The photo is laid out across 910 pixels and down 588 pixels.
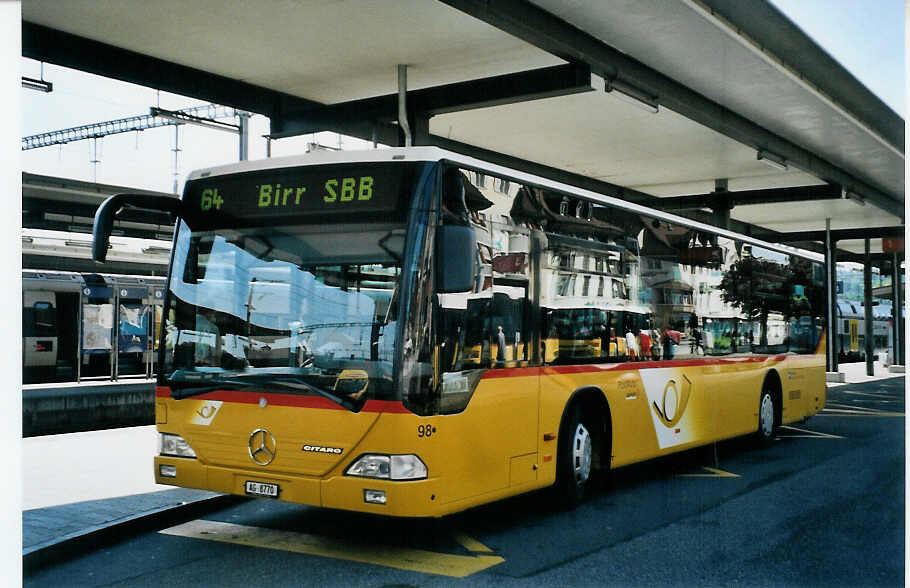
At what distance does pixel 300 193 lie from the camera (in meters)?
6.90

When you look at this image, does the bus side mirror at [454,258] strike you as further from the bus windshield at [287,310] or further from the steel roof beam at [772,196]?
the steel roof beam at [772,196]

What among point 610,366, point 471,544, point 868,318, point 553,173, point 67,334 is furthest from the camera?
A: point 868,318

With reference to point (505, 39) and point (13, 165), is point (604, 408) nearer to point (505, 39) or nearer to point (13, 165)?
point (505, 39)

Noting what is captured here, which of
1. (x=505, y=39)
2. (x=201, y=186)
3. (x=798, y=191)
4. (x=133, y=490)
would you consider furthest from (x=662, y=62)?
(x=798, y=191)

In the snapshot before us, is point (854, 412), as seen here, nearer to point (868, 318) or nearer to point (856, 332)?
point (868, 318)

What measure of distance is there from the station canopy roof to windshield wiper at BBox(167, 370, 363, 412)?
4.24 meters

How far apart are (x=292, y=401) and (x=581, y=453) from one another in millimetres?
3063

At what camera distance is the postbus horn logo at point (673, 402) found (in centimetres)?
1004

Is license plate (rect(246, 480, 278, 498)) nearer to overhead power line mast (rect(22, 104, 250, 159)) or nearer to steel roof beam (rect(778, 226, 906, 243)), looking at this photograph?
overhead power line mast (rect(22, 104, 250, 159))

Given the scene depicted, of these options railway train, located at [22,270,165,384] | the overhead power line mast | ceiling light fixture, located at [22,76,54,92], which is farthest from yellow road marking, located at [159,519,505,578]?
railway train, located at [22,270,165,384]

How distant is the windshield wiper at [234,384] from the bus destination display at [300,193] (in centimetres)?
119

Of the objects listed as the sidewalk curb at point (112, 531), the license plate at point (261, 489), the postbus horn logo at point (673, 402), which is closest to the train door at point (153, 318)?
the sidewalk curb at point (112, 531)

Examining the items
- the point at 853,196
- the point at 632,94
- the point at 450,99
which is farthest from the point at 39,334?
the point at 853,196

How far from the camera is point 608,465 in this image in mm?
8898
